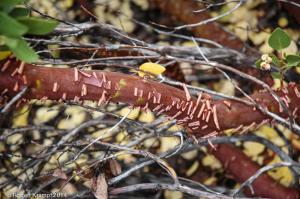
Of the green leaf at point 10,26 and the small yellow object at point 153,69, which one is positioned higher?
the green leaf at point 10,26

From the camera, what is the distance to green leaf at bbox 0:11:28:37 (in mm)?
556

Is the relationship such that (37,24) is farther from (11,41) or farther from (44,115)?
(44,115)

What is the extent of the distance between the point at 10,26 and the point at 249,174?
919 millimetres

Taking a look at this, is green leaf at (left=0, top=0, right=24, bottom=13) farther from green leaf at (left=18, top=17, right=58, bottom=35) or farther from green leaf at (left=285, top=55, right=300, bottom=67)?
green leaf at (left=285, top=55, right=300, bottom=67)

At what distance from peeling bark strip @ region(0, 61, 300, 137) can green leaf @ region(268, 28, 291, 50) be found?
0.35ft

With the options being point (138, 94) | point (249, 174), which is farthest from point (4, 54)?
point (249, 174)

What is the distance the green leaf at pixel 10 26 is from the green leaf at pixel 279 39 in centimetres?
50

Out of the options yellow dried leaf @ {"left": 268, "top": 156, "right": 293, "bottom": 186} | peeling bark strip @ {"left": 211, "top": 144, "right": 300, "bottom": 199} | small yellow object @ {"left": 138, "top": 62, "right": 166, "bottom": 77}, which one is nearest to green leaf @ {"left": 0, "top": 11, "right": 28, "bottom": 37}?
small yellow object @ {"left": 138, "top": 62, "right": 166, "bottom": 77}

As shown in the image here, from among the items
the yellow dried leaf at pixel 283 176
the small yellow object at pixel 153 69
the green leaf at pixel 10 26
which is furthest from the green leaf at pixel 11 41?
the yellow dried leaf at pixel 283 176

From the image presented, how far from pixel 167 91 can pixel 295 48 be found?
2.87 feet

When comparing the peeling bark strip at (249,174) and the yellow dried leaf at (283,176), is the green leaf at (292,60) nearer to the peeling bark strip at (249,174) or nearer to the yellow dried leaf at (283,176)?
the peeling bark strip at (249,174)

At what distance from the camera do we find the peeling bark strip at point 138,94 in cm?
68

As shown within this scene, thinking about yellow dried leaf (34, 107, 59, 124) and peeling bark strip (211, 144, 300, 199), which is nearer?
peeling bark strip (211, 144, 300, 199)

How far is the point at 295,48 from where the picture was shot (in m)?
1.54
